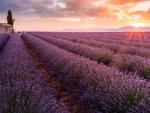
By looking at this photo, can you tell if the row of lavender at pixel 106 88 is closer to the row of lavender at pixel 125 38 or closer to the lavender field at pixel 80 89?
the lavender field at pixel 80 89

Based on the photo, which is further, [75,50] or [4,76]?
[75,50]

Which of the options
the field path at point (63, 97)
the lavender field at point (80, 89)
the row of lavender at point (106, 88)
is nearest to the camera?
the lavender field at point (80, 89)

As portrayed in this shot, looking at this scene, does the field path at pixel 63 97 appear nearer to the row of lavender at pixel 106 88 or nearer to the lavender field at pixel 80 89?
the lavender field at pixel 80 89

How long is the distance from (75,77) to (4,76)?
179 centimetres

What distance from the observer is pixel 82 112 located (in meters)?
5.90

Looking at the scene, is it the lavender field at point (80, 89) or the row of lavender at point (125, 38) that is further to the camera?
the row of lavender at point (125, 38)

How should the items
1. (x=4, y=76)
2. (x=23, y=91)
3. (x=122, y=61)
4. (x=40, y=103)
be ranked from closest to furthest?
(x=40, y=103)
(x=23, y=91)
(x=4, y=76)
(x=122, y=61)

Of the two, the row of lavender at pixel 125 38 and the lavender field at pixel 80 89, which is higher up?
the lavender field at pixel 80 89

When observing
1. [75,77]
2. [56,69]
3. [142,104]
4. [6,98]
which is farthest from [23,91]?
[56,69]

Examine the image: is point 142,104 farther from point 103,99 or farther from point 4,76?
point 4,76

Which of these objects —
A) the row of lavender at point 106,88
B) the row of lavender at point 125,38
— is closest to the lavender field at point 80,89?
the row of lavender at point 106,88

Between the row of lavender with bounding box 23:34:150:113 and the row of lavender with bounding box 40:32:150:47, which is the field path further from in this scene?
the row of lavender with bounding box 40:32:150:47

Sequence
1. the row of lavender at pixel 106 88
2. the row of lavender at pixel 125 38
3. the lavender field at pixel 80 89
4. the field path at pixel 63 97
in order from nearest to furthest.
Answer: the lavender field at pixel 80 89 < the row of lavender at pixel 106 88 < the field path at pixel 63 97 < the row of lavender at pixel 125 38

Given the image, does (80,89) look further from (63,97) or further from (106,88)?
(106,88)
